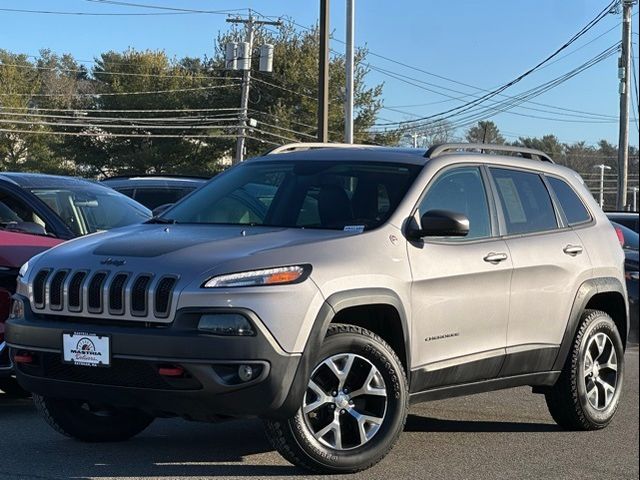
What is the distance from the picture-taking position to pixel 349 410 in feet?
18.2

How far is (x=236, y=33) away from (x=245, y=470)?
4539 cm

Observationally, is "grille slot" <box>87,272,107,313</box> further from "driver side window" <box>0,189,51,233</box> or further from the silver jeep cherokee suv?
"driver side window" <box>0,189,51,233</box>

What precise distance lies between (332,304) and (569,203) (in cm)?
275

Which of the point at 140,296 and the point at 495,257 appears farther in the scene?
the point at 495,257

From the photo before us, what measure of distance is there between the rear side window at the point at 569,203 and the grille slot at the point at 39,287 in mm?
3621

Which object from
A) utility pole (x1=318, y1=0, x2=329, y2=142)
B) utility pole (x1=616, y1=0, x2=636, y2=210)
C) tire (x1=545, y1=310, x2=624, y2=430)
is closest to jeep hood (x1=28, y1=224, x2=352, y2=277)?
tire (x1=545, y1=310, x2=624, y2=430)

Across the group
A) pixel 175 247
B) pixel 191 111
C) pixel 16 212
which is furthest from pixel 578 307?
pixel 191 111

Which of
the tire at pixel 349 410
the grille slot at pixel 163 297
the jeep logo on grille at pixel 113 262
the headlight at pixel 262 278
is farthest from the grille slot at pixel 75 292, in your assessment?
the tire at pixel 349 410

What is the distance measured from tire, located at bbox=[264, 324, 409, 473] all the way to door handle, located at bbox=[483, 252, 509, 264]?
105cm

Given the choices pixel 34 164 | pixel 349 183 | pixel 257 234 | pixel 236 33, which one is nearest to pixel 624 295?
pixel 349 183

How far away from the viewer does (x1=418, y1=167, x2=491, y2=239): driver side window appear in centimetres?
634

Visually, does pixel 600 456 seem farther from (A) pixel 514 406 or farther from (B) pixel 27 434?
(B) pixel 27 434

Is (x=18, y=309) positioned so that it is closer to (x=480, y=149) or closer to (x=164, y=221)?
(x=164, y=221)

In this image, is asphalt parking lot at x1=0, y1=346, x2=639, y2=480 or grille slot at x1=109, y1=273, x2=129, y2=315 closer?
grille slot at x1=109, y1=273, x2=129, y2=315
